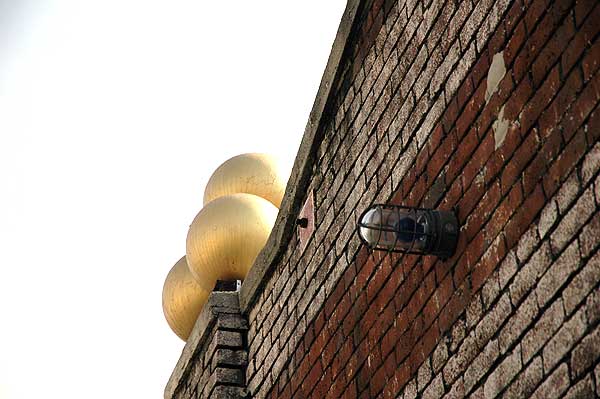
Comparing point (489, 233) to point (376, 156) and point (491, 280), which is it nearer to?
point (491, 280)

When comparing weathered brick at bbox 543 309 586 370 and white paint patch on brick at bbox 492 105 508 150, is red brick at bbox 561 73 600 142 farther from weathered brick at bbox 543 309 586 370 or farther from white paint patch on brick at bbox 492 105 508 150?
weathered brick at bbox 543 309 586 370

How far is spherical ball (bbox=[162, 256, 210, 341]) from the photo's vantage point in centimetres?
1004

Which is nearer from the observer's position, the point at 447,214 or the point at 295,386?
the point at 447,214

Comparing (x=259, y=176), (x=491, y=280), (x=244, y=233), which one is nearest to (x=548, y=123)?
(x=491, y=280)

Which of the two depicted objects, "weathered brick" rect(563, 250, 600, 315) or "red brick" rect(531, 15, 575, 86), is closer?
"weathered brick" rect(563, 250, 600, 315)

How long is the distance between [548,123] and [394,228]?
0.87 meters

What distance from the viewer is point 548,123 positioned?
15.1 feet

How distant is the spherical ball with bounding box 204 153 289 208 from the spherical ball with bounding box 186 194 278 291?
57 cm

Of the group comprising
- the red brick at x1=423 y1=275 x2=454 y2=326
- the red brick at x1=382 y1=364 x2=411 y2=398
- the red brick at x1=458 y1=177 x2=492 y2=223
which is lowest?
the red brick at x1=382 y1=364 x2=411 y2=398

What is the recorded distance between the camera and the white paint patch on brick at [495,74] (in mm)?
5043

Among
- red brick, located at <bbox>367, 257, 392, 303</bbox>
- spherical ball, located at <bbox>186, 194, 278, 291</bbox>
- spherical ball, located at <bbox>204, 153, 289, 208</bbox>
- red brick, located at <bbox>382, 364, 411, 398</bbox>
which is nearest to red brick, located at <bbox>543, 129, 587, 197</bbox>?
red brick, located at <bbox>382, 364, 411, 398</bbox>

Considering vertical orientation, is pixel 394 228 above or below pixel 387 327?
above

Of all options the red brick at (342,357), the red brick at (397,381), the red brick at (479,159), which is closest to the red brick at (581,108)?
the red brick at (479,159)

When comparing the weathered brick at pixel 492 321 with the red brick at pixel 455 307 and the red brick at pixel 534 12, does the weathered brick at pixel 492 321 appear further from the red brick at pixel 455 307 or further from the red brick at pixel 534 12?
the red brick at pixel 534 12
